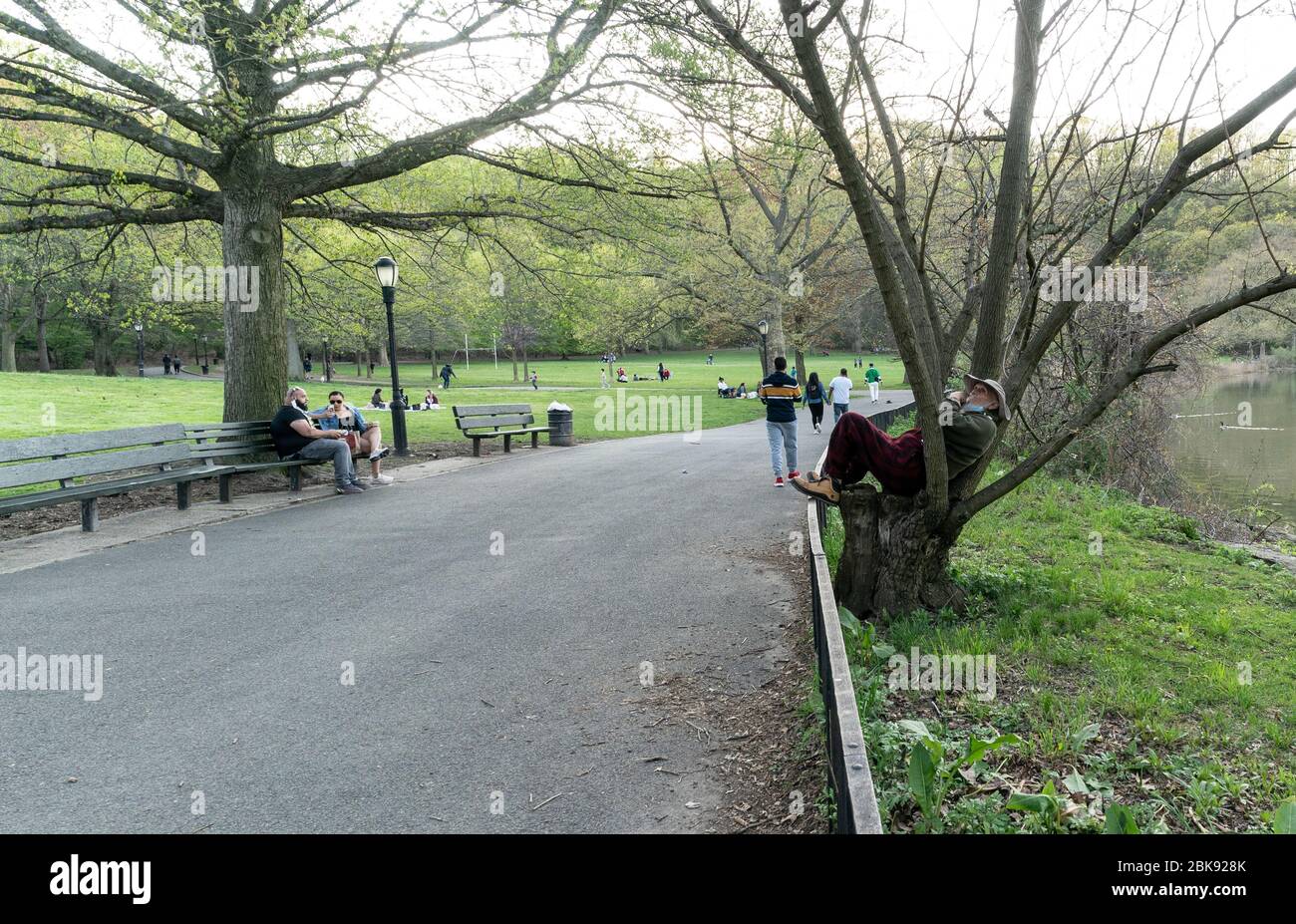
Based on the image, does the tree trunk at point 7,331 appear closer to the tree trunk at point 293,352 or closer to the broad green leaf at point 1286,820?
the tree trunk at point 293,352

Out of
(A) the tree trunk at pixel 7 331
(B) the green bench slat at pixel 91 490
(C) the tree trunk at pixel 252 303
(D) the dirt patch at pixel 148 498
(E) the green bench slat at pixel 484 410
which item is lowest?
(D) the dirt patch at pixel 148 498

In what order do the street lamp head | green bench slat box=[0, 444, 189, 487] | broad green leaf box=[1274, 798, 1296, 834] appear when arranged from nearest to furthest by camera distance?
broad green leaf box=[1274, 798, 1296, 834] → green bench slat box=[0, 444, 189, 487] → the street lamp head

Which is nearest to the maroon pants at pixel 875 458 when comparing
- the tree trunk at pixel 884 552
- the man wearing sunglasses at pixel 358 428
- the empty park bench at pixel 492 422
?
the tree trunk at pixel 884 552

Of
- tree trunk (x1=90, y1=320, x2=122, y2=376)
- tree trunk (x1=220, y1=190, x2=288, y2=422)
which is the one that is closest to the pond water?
tree trunk (x1=220, y1=190, x2=288, y2=422)

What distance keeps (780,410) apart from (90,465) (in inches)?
332

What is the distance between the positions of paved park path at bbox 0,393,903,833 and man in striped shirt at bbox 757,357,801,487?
2.40 meters

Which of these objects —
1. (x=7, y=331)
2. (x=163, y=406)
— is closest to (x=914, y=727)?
(x=163, y=406)

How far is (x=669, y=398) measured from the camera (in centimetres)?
3828

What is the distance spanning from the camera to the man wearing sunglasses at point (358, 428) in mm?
13141

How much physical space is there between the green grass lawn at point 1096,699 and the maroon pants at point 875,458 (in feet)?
3.39

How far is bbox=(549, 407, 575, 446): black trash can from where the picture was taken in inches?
767

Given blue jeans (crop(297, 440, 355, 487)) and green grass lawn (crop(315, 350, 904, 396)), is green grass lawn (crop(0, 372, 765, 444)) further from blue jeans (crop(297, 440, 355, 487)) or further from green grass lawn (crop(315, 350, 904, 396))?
green grass lawn (crop(315, 350, 904, 396))

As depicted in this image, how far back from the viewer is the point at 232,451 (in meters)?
11.4
